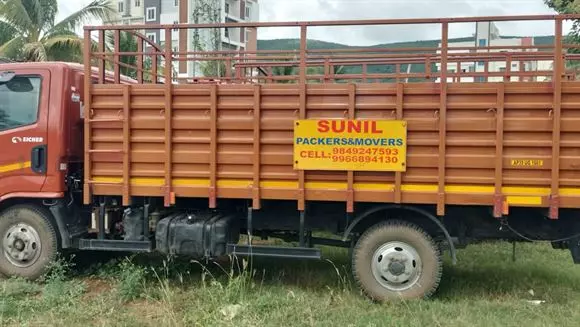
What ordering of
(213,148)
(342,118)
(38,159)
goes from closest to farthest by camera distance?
1. (342,118)
2. (213,148)
3. (38,159)

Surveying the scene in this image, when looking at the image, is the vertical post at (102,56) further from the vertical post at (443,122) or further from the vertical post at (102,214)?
the vertical post at (443,122)

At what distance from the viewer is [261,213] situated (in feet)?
18.7

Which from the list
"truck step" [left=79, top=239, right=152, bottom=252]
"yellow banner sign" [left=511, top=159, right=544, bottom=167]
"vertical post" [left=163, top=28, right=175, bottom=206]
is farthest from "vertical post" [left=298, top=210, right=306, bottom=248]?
"yellow banner sign" [left=511, top=159, right=544, bottom=167]

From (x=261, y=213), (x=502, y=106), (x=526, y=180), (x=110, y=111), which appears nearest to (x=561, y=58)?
(x=502, y=106)

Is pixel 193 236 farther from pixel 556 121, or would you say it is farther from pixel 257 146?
pixel 556 121

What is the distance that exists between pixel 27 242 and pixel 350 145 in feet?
11.6

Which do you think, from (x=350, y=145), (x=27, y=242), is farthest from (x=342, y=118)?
(x=27, y=242)

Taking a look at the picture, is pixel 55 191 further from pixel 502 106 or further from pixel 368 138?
pixel 502 106

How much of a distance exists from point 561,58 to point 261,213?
3175 millimetres

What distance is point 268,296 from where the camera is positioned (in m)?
5.16

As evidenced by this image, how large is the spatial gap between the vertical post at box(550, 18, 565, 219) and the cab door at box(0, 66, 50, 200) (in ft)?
16.0

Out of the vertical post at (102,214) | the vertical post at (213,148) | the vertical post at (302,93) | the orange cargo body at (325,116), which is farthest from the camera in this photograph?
the vertical post at (102,214)

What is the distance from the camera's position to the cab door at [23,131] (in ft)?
18.6

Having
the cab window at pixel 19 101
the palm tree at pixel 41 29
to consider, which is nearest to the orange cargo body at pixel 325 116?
the cab window at pixel 19 101
